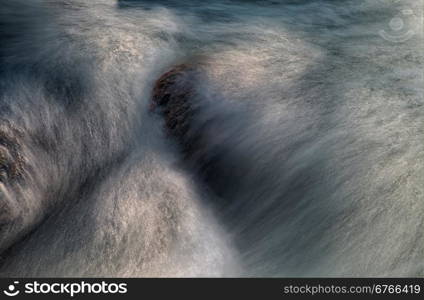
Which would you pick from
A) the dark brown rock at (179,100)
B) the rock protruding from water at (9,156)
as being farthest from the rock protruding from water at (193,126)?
the rock protruding from water at (9,156)

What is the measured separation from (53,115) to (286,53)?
263 cm

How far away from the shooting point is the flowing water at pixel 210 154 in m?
3.38

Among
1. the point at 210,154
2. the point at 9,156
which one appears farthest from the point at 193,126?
the point at 9,156

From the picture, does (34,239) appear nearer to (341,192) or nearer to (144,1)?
(341,192)

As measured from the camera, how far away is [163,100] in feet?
14.6

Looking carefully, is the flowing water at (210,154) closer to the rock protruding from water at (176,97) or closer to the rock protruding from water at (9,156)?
the rock protruding from water at (9,156)

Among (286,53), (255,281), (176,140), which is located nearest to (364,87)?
(286,53)

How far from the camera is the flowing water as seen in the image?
3.38m

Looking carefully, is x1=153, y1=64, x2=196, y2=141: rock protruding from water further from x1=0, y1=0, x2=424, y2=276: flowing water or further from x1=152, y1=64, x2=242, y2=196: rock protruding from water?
x1=0, y1=0, x2=424, y2=276: flowing water

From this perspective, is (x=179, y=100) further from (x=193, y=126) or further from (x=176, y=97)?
(x=193, y=126)

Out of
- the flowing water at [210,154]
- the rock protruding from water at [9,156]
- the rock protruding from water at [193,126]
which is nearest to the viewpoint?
the flowing water at [210,154]

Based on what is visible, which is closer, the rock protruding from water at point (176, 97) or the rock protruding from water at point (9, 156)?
the rock protruding from water at point (9, 156)

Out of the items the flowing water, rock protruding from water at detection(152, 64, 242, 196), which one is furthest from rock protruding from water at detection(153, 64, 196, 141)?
the flowing water

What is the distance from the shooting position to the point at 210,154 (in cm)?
405
